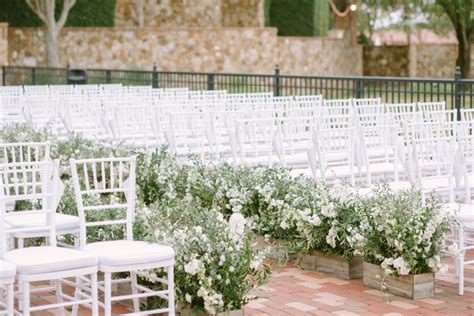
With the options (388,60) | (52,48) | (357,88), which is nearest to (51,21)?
(52,48)

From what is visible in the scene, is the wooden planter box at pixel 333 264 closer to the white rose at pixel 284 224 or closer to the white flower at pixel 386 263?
the white rose at pixel 284 224

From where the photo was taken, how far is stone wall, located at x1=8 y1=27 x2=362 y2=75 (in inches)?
1265

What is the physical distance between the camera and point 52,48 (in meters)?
30.2

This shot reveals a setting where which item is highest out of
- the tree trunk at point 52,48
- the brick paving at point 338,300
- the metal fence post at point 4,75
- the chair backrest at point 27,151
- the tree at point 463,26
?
the tree at point 463,26

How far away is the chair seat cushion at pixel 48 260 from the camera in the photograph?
5484 mm

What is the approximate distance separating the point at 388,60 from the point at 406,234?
3343 cm

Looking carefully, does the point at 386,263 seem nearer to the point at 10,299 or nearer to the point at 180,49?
the point at 10,299

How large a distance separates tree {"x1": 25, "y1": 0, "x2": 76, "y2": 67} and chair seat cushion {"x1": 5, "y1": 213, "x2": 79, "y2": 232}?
23128mm

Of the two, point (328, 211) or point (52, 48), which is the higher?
point (52, 48)

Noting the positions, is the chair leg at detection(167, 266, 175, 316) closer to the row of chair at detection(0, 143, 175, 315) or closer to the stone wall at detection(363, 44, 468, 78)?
the row of chair at detection(0, 143, 175, 315)

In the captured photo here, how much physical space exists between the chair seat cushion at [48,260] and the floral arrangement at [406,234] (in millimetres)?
2104

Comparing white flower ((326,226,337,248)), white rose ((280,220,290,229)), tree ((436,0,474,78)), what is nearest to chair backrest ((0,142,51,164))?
white rose ((280,220,290,229))

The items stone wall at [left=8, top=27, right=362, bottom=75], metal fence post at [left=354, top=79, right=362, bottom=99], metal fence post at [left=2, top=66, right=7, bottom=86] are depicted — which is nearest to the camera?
metal fence post at [left=354, top=79, right=362, bottom=99]

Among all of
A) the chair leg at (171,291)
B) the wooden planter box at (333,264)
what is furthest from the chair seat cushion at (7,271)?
the wooden planter box at (333,264)
